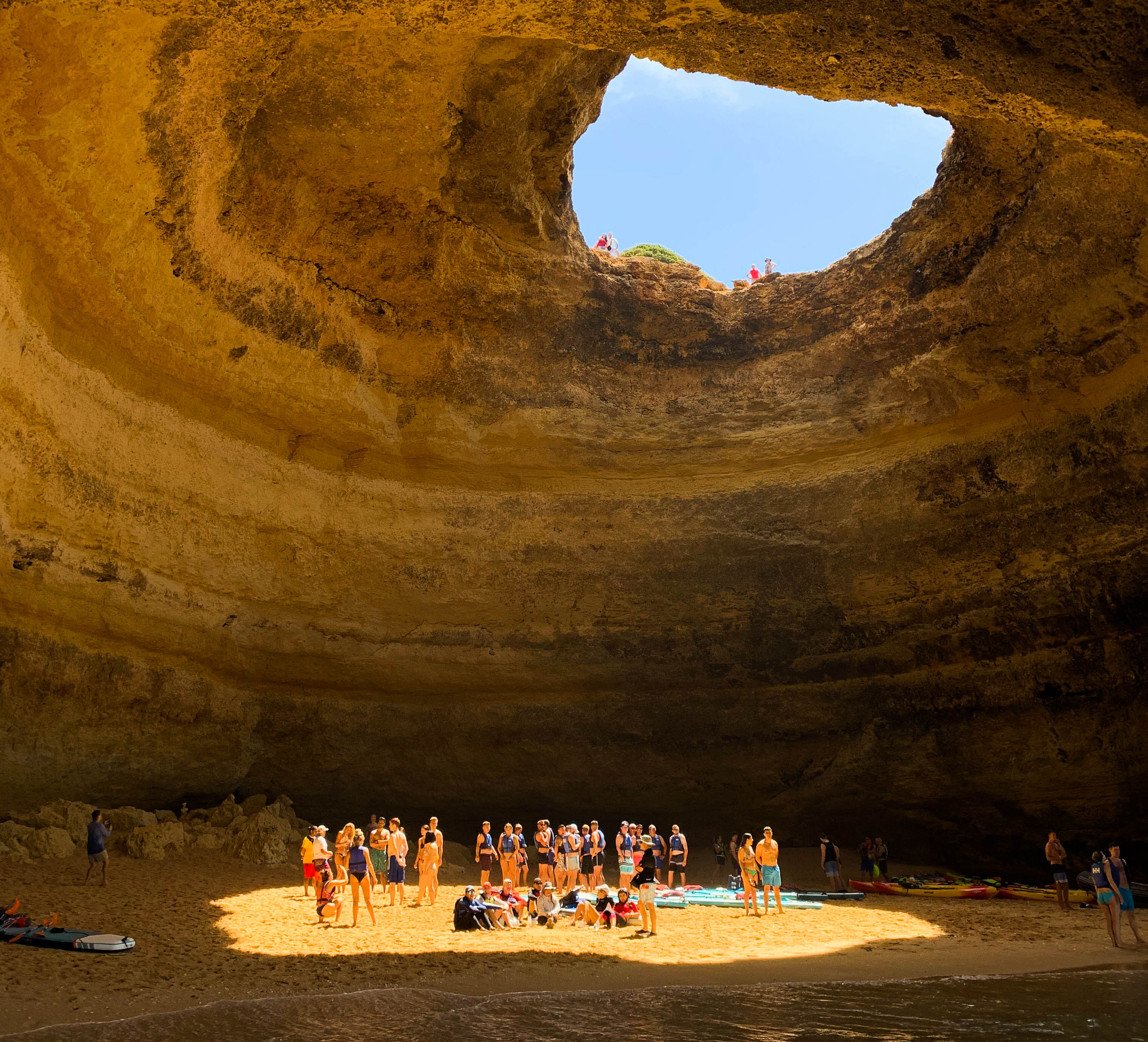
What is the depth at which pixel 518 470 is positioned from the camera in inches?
645

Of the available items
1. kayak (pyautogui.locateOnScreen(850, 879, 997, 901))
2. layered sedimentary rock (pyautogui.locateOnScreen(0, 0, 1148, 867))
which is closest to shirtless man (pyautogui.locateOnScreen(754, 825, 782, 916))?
kayak (pyautogui.locateOnScreen(850, 879, 997, 901))

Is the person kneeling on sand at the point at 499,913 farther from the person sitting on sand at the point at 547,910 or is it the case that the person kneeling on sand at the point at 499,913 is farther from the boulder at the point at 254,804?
the boulder at the point at 254,804

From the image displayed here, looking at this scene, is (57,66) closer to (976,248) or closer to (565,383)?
(565,383)

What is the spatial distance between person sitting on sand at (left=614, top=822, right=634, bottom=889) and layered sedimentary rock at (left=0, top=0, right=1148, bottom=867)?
387cm

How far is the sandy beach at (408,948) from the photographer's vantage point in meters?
7.59

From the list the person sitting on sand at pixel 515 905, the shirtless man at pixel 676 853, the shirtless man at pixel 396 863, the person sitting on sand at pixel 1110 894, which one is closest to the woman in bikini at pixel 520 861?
the shirtless man at pixel 396 863

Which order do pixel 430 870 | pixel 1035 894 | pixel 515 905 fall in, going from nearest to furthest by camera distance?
1. pixel 515 905
2. pixel 430 870
3. pixel 1035 894

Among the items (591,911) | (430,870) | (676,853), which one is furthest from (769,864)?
(430,870)

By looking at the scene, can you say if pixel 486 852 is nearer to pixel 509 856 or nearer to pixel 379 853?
pixel 509 856

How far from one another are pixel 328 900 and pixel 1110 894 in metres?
8.57

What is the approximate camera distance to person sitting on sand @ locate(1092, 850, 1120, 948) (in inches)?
388

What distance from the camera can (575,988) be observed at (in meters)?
7.87

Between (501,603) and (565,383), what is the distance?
4088mm

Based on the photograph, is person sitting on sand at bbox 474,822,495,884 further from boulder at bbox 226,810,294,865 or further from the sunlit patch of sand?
boulder at bbox 226,810,294,865
